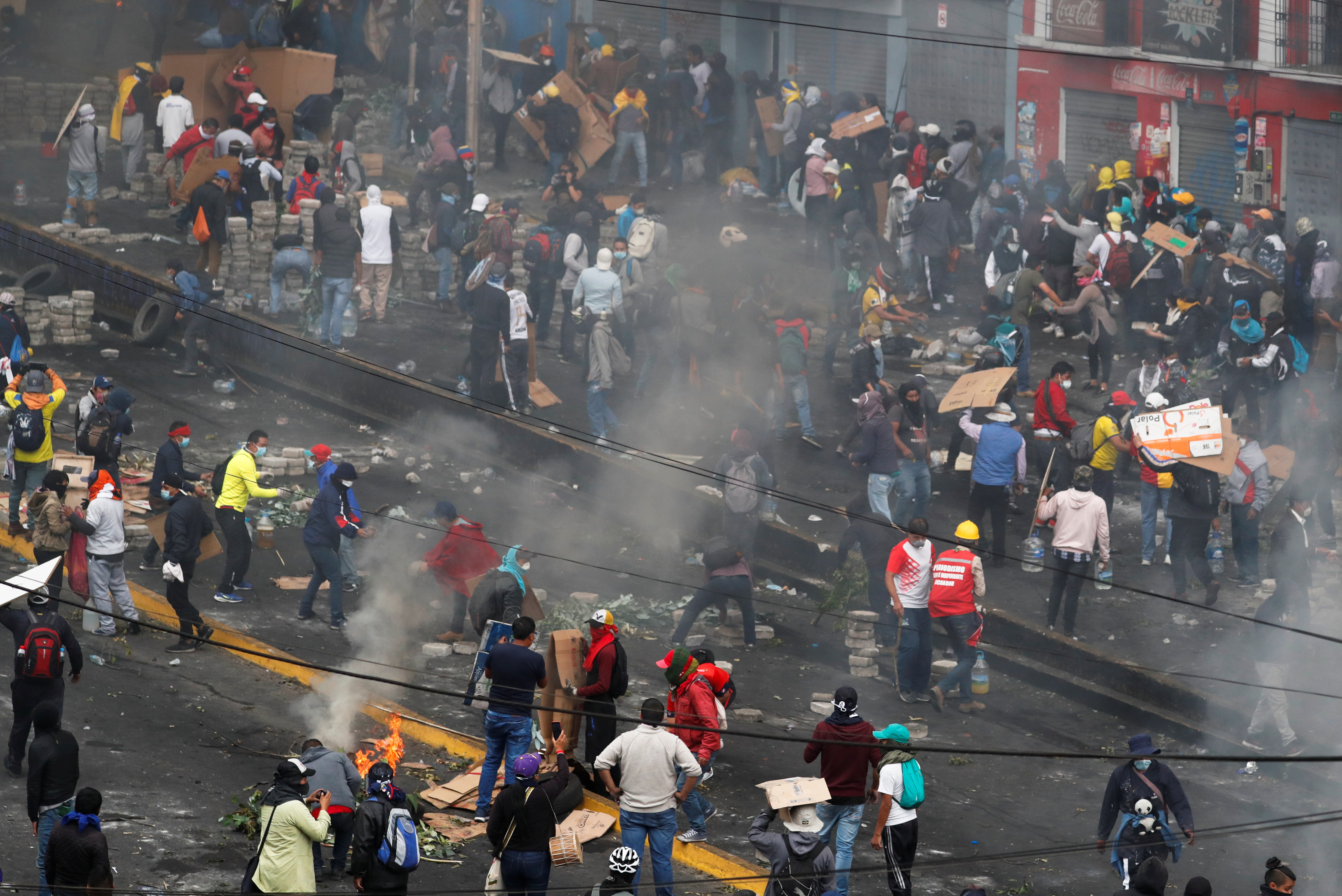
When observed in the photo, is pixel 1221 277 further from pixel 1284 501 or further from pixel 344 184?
pixel 344 184

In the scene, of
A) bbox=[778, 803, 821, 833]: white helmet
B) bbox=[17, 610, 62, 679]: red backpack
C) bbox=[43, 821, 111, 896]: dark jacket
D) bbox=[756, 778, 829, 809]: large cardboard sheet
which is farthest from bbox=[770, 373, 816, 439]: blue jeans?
bbox=[43, 821, 111, 896]: dark jacket

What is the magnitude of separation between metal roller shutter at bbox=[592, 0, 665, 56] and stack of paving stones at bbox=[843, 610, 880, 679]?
16291 millimetres

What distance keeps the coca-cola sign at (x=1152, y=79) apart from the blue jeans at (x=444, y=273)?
12.9 m

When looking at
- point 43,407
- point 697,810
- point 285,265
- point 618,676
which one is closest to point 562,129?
point 285,265

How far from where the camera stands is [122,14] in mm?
27828

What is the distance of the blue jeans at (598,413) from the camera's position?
1595cm

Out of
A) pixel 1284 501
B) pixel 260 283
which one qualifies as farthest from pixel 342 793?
pixel 260 283

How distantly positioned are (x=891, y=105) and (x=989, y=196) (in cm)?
705

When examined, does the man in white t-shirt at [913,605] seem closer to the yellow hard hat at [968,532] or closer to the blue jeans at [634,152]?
the yellow hard hat at [968,532]

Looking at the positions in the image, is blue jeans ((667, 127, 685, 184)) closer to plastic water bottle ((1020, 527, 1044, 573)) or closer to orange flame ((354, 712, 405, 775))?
plastic water bottle ((1020, 527, 1044, 573))

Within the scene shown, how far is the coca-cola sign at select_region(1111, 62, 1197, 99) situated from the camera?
26.0m

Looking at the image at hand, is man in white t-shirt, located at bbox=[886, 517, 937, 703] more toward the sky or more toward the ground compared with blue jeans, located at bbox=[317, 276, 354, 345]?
more toward the ground

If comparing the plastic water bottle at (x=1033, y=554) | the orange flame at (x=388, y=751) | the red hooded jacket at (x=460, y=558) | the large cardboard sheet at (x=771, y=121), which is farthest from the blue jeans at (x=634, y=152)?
the orange flame at (x=388, y=751)

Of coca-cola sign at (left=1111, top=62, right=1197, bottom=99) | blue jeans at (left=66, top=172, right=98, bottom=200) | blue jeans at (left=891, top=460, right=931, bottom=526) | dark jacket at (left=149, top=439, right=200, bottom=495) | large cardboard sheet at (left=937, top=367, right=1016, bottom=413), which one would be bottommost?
blue jeans at (left=891, top=460, right=931, bottom=526)
